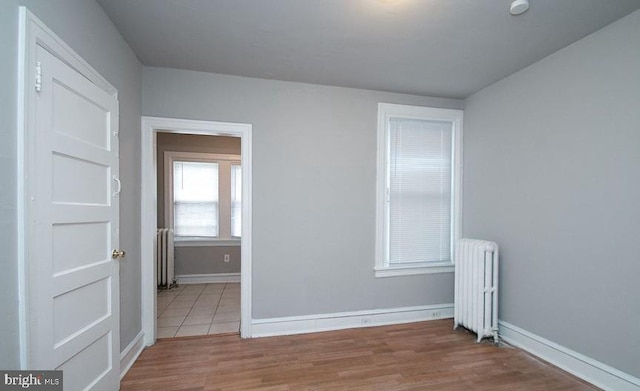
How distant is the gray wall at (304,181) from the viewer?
2683 mm

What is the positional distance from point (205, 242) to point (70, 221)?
3339mm

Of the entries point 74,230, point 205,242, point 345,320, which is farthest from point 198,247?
point 74,230

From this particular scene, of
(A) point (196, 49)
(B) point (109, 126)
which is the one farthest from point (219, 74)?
(B) point (109, 126)

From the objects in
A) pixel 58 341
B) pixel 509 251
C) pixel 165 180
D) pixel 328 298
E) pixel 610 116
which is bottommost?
pixel 328 298

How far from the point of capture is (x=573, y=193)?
2.16 m

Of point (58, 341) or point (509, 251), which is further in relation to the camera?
point (509, 251)

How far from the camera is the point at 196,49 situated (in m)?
2.24

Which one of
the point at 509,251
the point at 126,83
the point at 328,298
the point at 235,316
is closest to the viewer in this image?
the point at 126,83

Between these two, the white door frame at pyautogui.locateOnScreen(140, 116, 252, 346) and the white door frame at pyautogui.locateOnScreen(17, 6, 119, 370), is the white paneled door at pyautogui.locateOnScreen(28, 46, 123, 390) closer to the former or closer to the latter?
the white door frame at pyautogui.locateOnScreen(17, 6, 119, 370)

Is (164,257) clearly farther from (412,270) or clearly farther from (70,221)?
(412,270)

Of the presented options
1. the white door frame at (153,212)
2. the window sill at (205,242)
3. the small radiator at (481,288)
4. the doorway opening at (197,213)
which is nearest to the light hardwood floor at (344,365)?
the small radiator at (481,288)

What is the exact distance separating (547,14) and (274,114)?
2214 mm

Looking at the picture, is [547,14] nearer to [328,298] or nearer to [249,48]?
[249,48]

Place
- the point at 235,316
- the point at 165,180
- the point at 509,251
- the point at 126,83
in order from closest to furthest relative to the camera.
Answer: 1. the point at 126,83
2. the point at 509,251
3. the point at 235,316
4. the point at 165,180
